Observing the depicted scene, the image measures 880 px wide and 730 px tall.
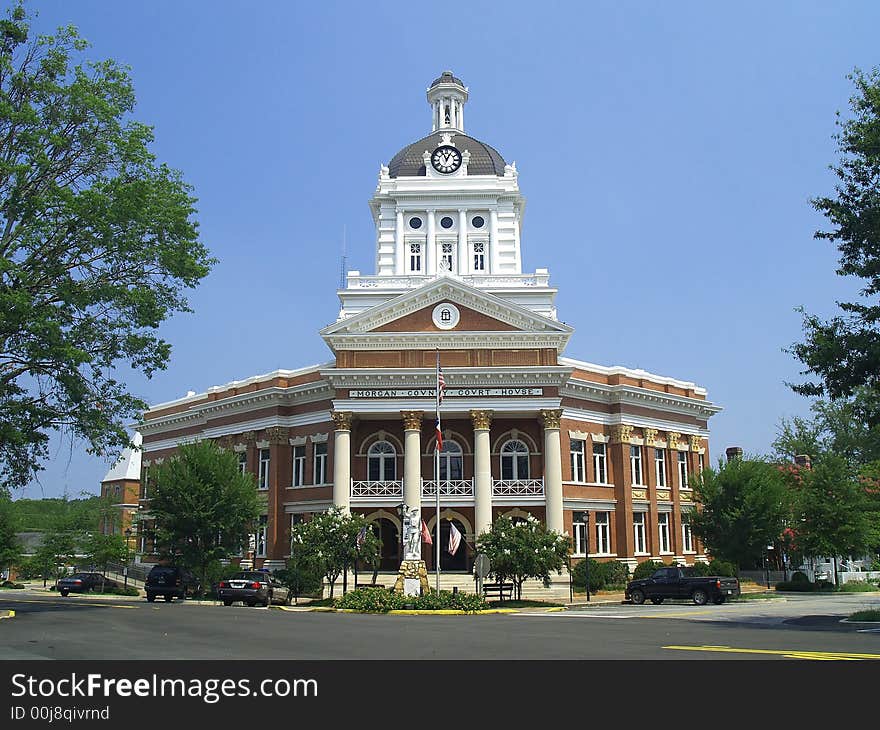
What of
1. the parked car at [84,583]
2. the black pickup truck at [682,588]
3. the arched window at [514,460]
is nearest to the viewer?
the black pickup truck at [682,588]

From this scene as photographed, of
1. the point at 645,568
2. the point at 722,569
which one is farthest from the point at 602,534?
the point at 722,569

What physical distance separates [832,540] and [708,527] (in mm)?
6709

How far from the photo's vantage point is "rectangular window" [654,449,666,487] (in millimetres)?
51469

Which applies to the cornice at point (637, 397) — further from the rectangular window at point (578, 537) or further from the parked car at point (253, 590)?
the parked car at point (253, 590)

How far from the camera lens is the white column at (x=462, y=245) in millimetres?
62656

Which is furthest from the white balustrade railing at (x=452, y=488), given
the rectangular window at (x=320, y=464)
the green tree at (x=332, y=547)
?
the rectangular window at (x=320, y=464)

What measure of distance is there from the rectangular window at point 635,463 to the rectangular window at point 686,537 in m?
4.35

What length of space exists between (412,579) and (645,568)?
1460cm

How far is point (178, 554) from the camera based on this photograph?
43.6 meters

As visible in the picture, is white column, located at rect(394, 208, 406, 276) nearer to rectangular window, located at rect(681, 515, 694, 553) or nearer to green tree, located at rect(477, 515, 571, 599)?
rectangular window, located at rect(681, 515, 694, 553)

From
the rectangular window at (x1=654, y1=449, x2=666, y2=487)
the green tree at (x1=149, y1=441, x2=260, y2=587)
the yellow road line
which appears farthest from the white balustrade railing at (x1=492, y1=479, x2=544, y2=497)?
the yellow road line

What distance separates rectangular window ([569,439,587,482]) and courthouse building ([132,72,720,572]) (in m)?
0.17

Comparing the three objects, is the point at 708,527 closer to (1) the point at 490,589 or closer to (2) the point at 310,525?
(1) the point at 490,589

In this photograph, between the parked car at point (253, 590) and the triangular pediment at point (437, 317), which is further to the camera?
the triangular pediment at point (437, 317)
